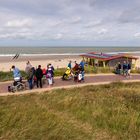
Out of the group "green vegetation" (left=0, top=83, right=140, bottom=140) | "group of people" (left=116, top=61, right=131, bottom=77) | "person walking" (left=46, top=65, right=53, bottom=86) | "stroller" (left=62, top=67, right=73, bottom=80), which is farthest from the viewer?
"group of people" (left=116, top=61, right=131, bottom=77)

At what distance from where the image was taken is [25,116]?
24.3 ft

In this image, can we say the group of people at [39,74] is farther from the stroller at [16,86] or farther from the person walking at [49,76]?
the stroller at [16,86]

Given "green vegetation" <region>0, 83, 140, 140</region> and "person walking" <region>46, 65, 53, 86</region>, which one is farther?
"person walking" <region>46, 65, 53, 86</region>

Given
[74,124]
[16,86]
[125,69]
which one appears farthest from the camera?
[125,69]

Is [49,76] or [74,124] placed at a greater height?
[49,76]

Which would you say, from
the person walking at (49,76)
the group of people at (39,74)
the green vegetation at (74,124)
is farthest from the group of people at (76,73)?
the green vegetation at (74,124)

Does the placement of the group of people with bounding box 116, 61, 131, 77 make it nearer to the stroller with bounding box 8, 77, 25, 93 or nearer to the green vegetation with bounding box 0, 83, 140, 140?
the stroller with bounding box 8, 77, 25, 93

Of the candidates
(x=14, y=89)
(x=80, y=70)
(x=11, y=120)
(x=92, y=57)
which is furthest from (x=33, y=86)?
(x=92, y=57)

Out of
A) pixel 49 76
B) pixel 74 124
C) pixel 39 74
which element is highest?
pixel 39 74

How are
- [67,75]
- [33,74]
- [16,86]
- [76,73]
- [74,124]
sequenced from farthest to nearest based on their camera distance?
[67,75] < [76,73] < [33,74] < [16,86] < [74,124]

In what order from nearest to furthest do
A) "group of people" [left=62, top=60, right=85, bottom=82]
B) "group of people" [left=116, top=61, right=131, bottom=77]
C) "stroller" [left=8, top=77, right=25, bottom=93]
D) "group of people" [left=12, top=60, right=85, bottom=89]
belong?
"stroller" [left=8, top=77, right=25, bottom=93], "group of people" [left=12, top=60, right=85, bottom=89], "group of people" [left=62, top=60, right=85, bottom=82], "group of people" [left=116, top=61, right=131, bottom=77]

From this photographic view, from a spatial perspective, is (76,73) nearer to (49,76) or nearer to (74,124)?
(49,76)

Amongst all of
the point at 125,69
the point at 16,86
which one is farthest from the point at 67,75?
the point at 125,69

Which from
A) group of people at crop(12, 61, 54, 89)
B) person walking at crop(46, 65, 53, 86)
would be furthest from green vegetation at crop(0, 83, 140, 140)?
person walking at crop(46, 65, 53, 86)
